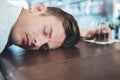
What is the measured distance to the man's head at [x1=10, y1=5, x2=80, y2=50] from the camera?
2.76ft

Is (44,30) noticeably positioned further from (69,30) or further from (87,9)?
(87,9)

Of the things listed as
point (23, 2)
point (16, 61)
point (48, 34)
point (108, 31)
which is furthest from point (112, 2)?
point (16, 61)

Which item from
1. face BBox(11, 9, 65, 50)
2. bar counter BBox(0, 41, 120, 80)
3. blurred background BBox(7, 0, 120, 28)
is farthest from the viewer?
blurred background BBox(7, 0, 120, 28)

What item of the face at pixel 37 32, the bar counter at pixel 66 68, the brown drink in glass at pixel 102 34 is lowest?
the bar counter at pixel 66 68

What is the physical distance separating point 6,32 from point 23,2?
1.14 metres

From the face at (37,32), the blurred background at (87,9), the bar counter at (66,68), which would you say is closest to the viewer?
the bar counter at (66,68)

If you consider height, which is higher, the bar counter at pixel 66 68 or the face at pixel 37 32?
the face at pixel 37 32

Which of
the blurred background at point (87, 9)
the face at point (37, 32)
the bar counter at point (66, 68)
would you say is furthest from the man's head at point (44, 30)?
the blurred background at point (87, 9)

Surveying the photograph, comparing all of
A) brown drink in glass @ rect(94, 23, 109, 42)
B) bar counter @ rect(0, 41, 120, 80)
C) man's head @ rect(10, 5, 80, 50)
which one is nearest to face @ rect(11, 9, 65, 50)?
man's head @ rect(10, 5, 80, 50)

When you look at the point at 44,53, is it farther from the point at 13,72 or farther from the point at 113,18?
the point at 113,18

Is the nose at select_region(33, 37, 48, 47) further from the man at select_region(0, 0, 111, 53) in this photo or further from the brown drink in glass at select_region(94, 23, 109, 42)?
the brown drink in glass at select_region(94, 23, 109, 42)

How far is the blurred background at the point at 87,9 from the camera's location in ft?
7.62

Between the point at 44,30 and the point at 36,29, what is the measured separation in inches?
1.5

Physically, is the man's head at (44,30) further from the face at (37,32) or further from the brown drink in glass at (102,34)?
the brown drink in glass at (102,34)
